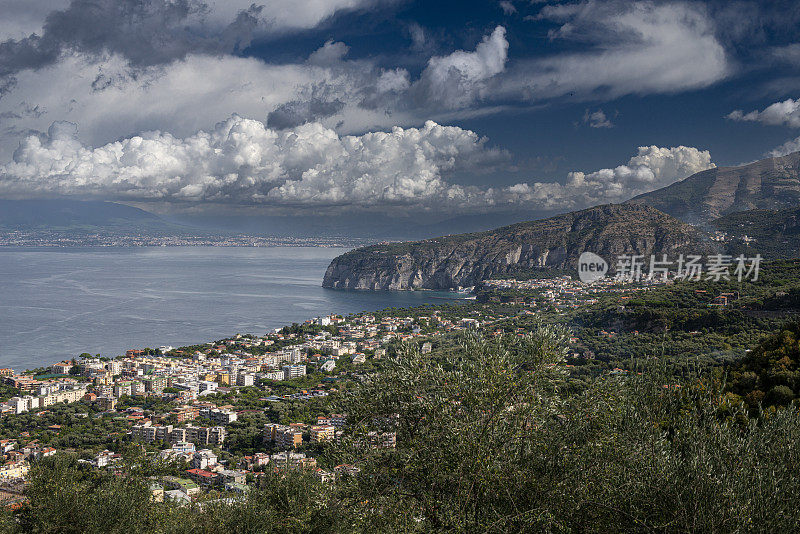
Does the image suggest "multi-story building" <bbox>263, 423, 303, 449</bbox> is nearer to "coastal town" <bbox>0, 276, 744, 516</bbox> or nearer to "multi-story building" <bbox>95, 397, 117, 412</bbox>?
"coastal town" <bbox>0, 276, 744, 516</bbox>

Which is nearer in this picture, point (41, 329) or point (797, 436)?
point (797, 436)

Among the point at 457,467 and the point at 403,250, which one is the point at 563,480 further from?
the point at 403,250

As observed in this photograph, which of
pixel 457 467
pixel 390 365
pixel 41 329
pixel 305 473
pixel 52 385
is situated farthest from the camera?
pixel 41 329

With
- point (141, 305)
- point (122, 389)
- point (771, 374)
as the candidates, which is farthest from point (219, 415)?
point (141, 305)

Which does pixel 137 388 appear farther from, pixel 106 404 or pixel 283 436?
pixel 283 436

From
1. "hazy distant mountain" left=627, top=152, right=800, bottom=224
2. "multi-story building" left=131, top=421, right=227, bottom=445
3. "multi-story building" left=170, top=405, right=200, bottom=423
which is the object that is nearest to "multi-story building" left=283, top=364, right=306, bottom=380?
"multi-story building" left=170, top=405, right=200, bottom=423

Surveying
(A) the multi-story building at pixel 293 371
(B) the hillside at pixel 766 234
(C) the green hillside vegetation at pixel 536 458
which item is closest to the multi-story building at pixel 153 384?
(A) the multi-story building at pixel 293 371

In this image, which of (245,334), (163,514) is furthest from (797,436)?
(245,334)
